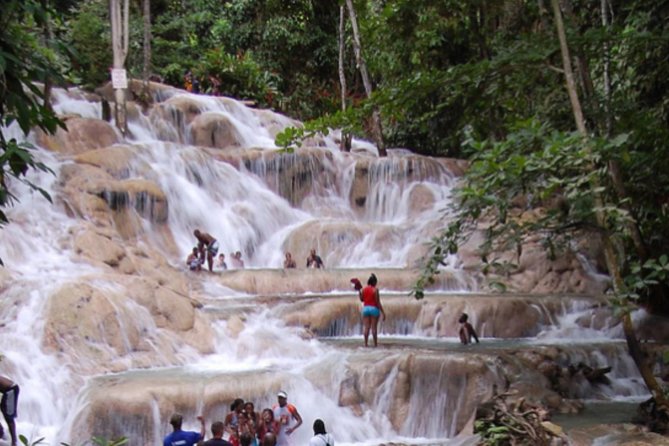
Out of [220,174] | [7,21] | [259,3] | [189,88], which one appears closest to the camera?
[7,21]

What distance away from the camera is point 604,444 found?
8227 mm

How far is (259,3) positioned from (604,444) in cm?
2658

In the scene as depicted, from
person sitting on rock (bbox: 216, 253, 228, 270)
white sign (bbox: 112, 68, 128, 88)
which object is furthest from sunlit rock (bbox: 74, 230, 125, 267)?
white sign (bbox: 112, 68, 128, 88)

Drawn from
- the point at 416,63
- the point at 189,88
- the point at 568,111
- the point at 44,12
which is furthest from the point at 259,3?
the point at 44,12

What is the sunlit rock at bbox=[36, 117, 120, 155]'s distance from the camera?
19047 millimetres

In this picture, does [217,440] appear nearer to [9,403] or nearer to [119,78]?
[9,403]

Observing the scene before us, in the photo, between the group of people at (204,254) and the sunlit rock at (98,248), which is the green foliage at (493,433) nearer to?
the sunlit rock at (98,248)

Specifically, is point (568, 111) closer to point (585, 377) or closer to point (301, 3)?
point (585, 377)

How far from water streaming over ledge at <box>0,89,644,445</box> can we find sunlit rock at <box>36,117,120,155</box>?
12.6 inches

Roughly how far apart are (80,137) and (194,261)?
5684 mm

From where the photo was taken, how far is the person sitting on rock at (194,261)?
1598 cm

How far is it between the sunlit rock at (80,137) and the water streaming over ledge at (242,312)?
1.05ft

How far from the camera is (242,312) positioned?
13211 millimetres

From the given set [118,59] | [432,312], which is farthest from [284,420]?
[118,59]
